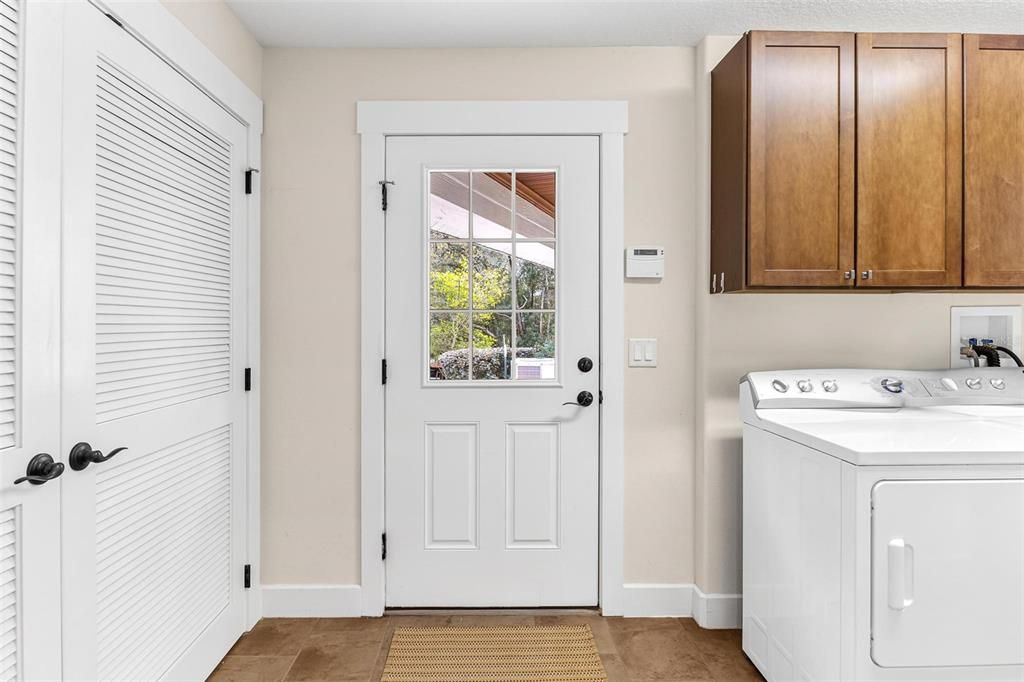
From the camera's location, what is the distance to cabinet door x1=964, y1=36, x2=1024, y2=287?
7.04 ft

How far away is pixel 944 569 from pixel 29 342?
7.29 feet

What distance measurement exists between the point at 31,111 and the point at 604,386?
77.5 inches

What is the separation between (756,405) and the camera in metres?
2.25

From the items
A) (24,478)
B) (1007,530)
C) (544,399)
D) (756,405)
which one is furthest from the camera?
(544,399)

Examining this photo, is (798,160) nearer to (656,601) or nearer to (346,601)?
(656,601)

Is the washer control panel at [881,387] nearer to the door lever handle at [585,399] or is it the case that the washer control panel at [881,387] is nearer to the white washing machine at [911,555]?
the white washing machine at [911,555]

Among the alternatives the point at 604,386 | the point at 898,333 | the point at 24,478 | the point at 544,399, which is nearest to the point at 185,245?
the point at 24,478

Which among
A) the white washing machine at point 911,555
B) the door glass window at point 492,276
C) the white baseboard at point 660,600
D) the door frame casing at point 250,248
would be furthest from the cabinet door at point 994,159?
the door frame casing at point 250,248

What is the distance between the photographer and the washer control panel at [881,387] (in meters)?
2.29

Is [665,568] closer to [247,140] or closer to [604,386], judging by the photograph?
[604,386]

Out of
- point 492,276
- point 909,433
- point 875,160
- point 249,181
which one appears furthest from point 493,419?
point 875,160

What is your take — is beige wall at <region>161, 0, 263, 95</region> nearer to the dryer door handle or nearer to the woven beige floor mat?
the woven beige floor mat

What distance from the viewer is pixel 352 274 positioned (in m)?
2.55

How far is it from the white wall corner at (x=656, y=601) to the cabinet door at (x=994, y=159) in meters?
1.57
